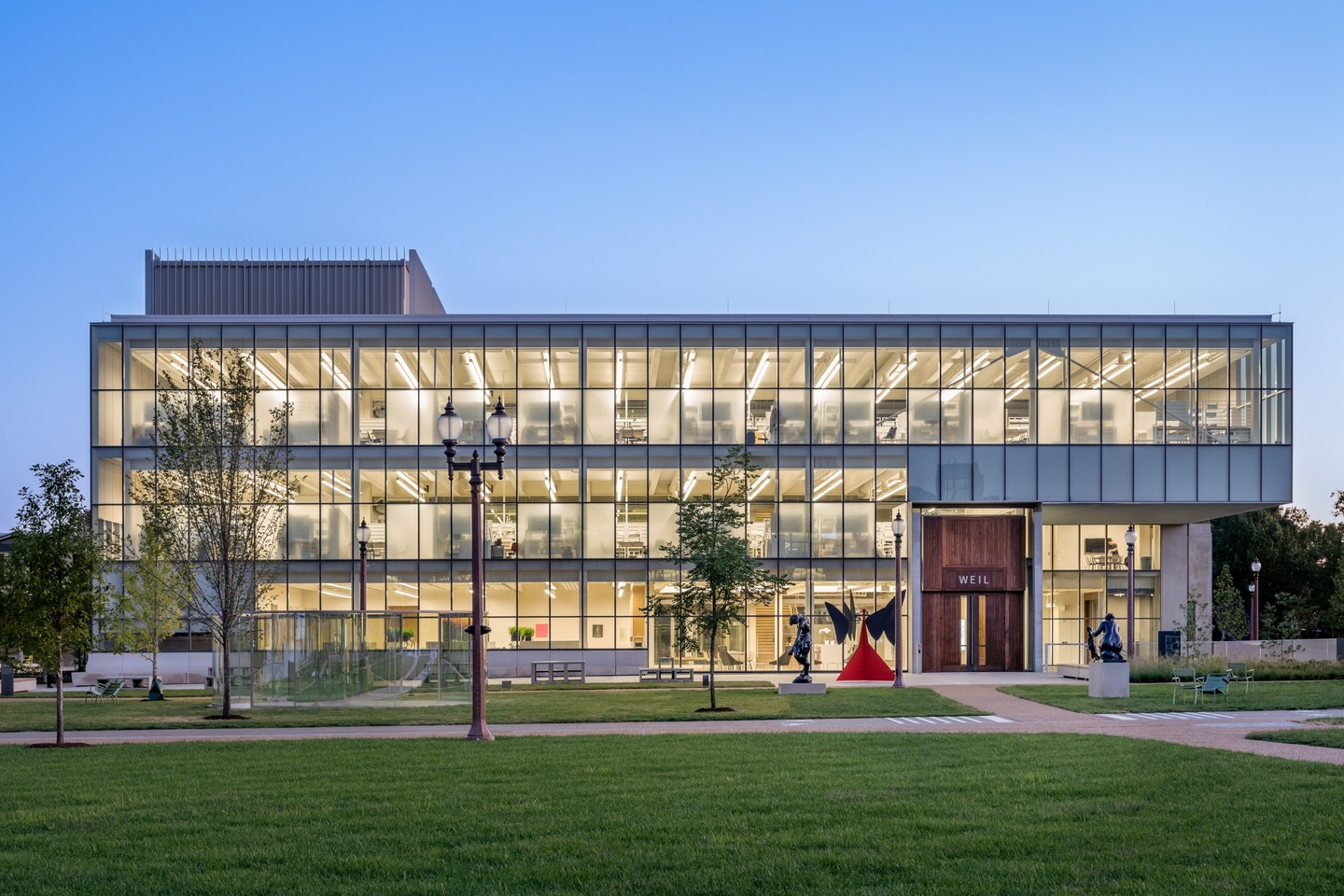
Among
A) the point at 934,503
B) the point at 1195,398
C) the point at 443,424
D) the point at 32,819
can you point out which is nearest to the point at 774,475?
the point at 934,503

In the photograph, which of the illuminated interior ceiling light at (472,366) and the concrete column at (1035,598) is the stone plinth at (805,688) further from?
the illuminated interior ceiling light at (472,366)

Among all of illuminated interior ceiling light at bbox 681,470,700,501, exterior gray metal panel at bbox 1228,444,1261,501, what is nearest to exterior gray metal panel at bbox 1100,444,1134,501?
exterior gray metal panel at bbox 1228,444,1261,501

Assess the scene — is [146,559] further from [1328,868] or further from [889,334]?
[1328,868]

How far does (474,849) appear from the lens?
961cm

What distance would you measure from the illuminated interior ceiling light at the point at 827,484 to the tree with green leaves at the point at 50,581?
97.1ft

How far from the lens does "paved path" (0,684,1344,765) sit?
2073 cm

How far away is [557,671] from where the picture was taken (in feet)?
133

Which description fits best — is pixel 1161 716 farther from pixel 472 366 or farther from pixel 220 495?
pixel 472 366

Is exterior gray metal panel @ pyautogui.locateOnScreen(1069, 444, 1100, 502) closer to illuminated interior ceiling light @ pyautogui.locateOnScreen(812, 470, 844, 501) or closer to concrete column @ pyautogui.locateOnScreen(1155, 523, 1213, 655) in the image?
concrete column @ pyautogui.locateOnScreen(1155, 523, 1213, 655)

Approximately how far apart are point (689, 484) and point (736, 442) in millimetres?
2629

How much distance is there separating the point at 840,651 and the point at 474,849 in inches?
1437

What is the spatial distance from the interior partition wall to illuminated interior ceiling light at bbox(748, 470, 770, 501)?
0.08m

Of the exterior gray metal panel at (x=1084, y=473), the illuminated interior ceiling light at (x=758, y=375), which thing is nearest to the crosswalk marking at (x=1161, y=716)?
the exterior gray metal panel at (x=1084, y=473)

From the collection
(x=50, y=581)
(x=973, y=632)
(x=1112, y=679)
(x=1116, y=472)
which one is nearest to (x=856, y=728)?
(x=1112, y=679)
